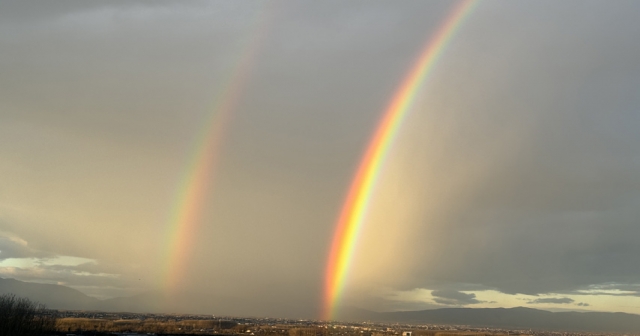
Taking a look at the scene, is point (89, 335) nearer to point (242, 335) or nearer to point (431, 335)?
point (242, 335)

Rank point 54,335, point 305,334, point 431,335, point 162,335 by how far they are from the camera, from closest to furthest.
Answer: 1. point 54,335
2. point 162,335
3. point 305,334
4. point 431,335

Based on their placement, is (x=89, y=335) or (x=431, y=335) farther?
(x=431, y=335)

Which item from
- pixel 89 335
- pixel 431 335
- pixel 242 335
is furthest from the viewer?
pixel 431 335

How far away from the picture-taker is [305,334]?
13862cm

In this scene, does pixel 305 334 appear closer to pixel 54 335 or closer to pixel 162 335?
pixel 162 335

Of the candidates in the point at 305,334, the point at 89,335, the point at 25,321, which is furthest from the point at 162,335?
the point at 305,334

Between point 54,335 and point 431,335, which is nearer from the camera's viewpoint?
point 54,335

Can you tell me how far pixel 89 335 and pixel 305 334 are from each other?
6132 cm

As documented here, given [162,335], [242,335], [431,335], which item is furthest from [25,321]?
[431,335]

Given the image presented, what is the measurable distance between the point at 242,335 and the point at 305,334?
2799 centimetres

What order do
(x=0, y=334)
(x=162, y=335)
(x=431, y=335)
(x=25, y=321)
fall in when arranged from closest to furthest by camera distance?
(x=0, y=334), (x=25, y=321), (x=162, y=335), (x=431, y=335)

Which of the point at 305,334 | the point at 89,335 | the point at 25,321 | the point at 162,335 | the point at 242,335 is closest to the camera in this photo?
the point at 25,321

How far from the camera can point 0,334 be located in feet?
187

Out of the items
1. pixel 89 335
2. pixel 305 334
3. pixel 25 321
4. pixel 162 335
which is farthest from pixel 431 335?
pixel 25 321
